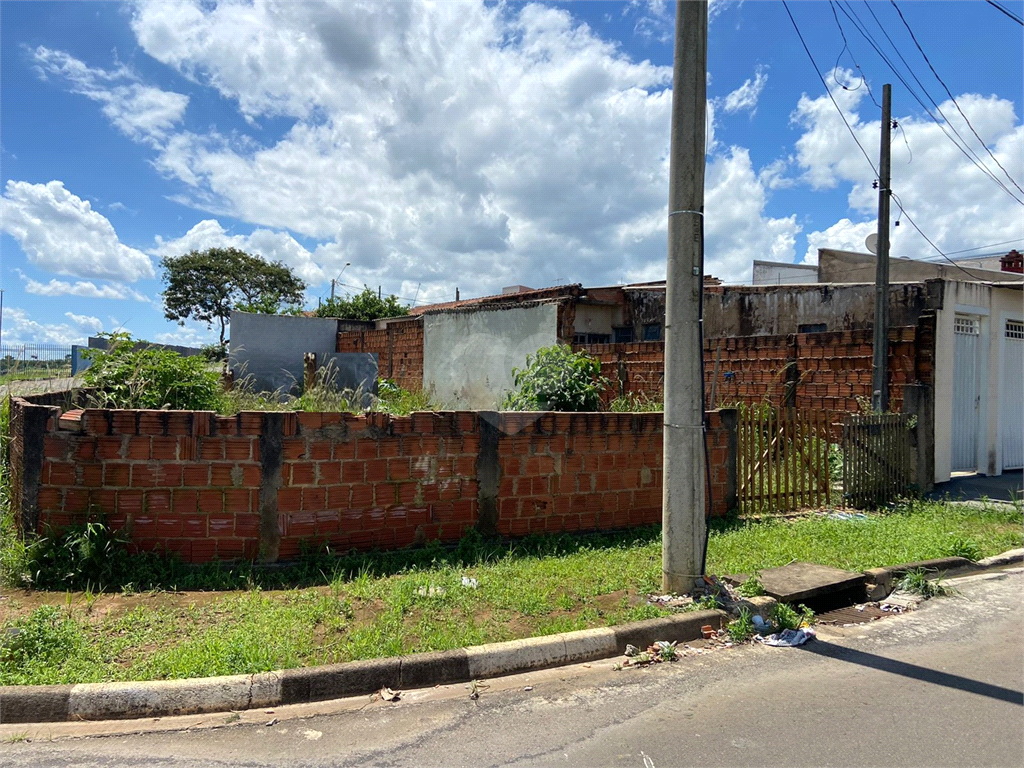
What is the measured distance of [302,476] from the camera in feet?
19.0

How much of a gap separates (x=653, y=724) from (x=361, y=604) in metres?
2.19

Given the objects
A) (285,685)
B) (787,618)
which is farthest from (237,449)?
(787,618)

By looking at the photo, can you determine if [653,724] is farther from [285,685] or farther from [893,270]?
[893,270]

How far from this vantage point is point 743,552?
638 centimetres

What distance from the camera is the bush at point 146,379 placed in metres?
5.98

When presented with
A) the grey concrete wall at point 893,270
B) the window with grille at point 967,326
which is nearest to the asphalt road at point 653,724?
the window with grille at point 967,326

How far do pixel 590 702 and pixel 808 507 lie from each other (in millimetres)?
6133

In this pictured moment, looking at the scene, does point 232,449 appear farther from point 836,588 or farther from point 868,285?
point 868,285

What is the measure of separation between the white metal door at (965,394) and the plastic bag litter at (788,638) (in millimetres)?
8219

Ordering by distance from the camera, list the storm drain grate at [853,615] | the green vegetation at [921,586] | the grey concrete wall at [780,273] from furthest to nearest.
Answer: the grey concrete wall at [780,273] < the green vegetation at [921,586] < the storm drain grate at [853,615]

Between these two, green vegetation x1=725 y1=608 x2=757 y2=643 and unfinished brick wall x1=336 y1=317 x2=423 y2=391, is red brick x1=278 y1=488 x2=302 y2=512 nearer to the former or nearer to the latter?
green vegetation x1=725 y1=608 x2=757 y2=643

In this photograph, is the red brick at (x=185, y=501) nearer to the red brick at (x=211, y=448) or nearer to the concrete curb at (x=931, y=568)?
the red brick at (x=211, y=448)

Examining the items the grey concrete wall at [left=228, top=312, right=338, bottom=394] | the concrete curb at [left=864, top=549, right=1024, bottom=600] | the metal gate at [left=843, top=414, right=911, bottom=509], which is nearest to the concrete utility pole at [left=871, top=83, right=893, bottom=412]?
the metal gate at [left=843, top=414, right=911, bottom=509]

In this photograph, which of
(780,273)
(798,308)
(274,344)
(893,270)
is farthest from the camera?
(780,273)
